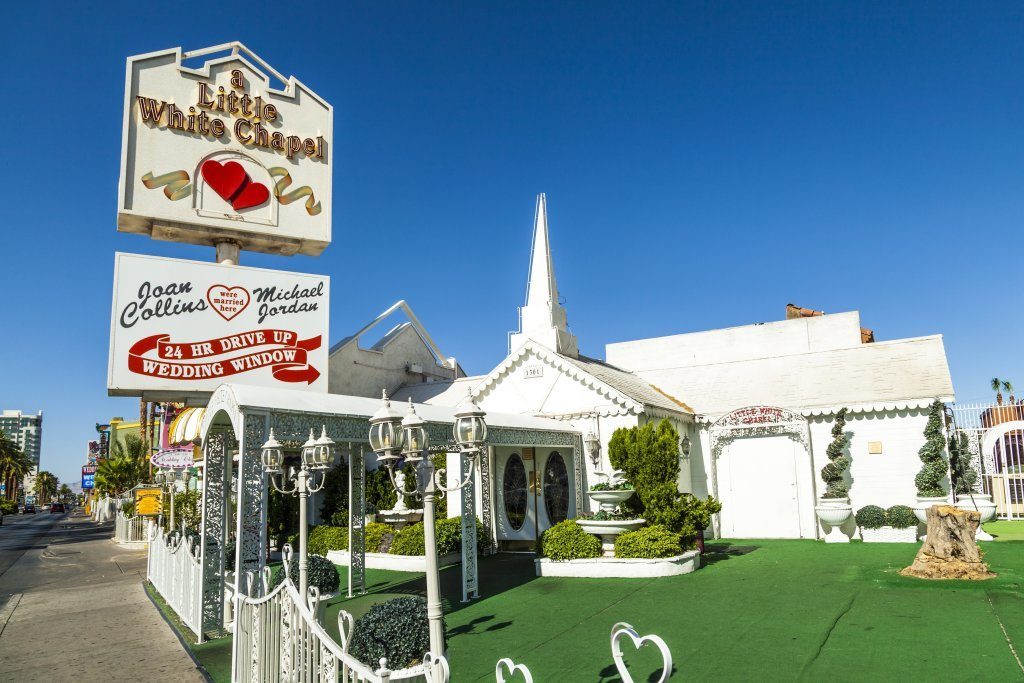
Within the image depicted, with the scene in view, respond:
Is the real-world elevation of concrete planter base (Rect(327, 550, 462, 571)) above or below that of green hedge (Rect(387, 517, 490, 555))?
below

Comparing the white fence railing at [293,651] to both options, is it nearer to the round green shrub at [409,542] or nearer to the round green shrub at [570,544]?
the round green shrub at [570,544]

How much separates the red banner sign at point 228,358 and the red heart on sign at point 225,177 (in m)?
4.11

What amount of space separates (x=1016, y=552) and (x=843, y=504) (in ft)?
13.8

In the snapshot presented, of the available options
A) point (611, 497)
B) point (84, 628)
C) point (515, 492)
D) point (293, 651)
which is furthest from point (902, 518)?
point (84, 628)

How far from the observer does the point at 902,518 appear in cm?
1728

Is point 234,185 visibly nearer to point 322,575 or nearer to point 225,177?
point 225,177

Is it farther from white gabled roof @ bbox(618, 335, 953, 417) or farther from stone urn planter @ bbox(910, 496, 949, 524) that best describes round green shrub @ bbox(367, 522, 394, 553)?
stone urn planter @ bbox(910, 496, 949, 524)

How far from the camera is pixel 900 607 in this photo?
9773 millimetres

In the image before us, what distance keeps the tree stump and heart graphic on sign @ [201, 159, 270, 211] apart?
18.5 meters

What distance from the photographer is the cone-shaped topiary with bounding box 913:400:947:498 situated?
17062mm

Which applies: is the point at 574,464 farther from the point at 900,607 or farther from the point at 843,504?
the point at 900,607

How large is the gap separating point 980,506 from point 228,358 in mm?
19979

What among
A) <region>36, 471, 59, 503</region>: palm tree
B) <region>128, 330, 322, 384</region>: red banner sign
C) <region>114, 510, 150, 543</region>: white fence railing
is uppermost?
<region>128, 330, 322, 384</region>: red banner sign

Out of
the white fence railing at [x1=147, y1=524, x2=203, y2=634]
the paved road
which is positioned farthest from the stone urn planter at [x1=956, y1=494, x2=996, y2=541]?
the paved road
